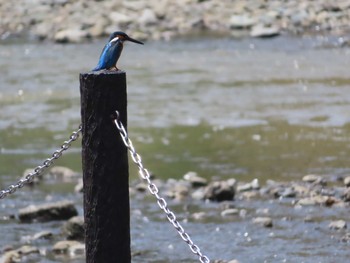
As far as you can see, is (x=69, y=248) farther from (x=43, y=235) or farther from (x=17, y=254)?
(x=43, y=235)

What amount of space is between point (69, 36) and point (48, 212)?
16025 mm

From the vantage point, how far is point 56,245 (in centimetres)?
844

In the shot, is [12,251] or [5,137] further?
[5,137]

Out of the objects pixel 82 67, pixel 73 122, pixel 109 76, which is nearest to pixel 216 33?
pixel 82 67

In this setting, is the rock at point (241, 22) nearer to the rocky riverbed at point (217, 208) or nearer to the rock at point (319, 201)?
the rocky riverbed at point (217, 208)

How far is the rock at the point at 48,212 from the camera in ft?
30.7

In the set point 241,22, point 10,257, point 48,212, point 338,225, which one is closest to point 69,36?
point 241,22

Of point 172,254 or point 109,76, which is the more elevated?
point 109,76

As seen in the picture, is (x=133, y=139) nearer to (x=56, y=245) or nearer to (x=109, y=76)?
(x=56, y=245)

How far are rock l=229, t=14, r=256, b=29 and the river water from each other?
1.94m

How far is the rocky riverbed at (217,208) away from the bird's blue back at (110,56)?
2511 mm

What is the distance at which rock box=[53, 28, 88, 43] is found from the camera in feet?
Answer: 81.7

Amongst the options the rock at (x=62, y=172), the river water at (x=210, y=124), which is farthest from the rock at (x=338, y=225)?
the rock at (x=62, y=172)

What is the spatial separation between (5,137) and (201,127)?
2315mm
